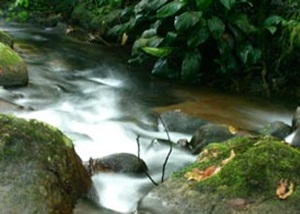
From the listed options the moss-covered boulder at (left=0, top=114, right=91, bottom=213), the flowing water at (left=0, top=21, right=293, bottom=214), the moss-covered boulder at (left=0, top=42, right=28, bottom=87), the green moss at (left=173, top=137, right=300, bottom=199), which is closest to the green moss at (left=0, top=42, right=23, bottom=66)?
the moss-covered boulder at (left=0, top=42, right=28, bottom=87)

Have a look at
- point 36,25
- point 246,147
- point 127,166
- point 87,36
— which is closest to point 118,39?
point 87,36

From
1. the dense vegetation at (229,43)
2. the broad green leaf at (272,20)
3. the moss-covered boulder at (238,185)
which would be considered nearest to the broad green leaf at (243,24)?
the dense vegetation at (229,43)

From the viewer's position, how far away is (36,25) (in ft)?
41.9

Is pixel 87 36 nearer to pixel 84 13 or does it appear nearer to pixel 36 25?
pixel 84 13

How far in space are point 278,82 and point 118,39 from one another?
3789 mm

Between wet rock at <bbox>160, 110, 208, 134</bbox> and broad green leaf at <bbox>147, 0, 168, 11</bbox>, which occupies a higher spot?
broad green leaf at <bbox>147, 0, 168, 11</bbox>

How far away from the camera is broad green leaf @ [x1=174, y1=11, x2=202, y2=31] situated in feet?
23.4

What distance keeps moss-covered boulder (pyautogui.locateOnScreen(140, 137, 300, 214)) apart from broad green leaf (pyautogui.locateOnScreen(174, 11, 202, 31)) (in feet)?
12.8

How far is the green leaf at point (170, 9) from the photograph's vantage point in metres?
7.47

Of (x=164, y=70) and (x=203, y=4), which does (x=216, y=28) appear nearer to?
(x=203, y=4)

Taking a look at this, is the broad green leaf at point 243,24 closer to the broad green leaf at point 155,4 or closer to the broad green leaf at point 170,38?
the broad green leaf at point 170,38

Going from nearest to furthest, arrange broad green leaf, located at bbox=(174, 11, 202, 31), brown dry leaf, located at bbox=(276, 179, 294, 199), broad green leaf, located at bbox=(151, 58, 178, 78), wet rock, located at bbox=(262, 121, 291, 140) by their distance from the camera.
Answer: brown dry leaf, located at bbox=(276, 179, 294, 199) → wet rock, located at bbox=(262, 121, 291, 140) → broad green leaf, located at bbox=(174, 11, 202, 31) → broad green leaf, located at bbox=(151, 58, 178, 78)

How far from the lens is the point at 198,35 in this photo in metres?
7.25

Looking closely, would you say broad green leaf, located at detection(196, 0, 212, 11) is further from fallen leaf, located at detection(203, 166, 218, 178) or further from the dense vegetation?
fallen leaf, located at detection(203, 166, 218, 178)
